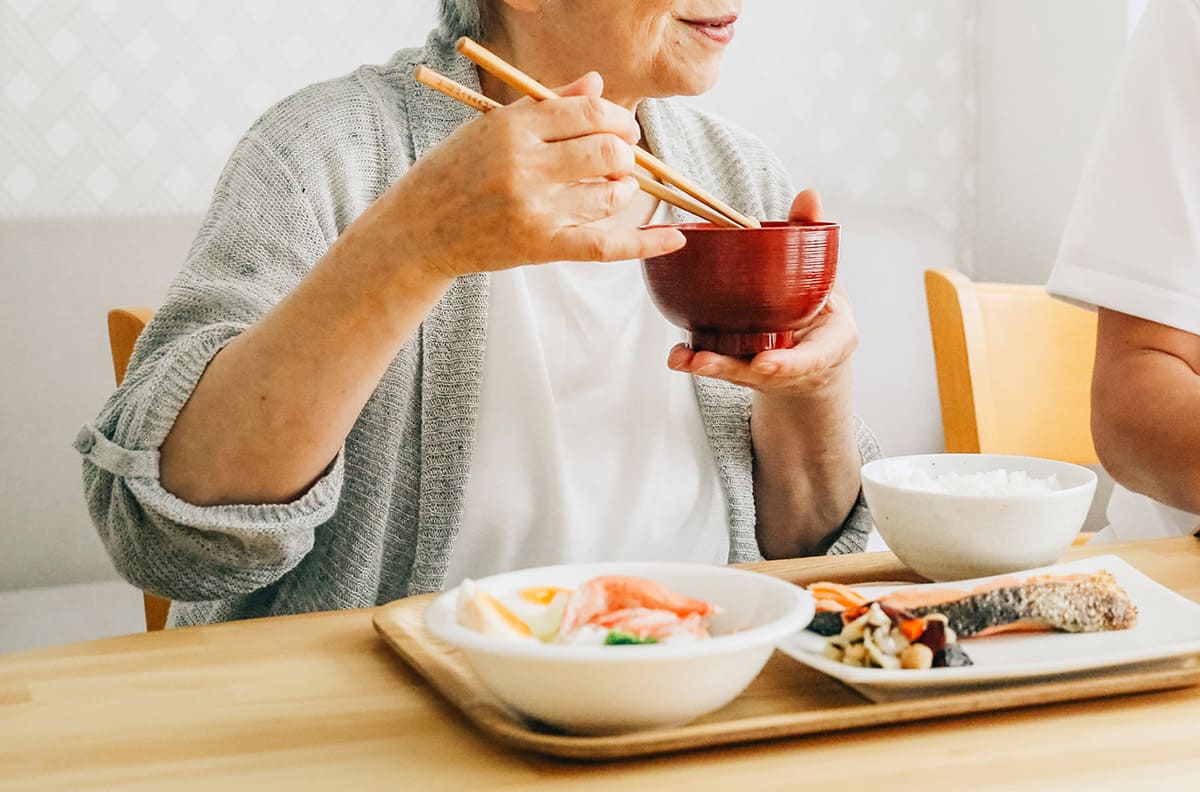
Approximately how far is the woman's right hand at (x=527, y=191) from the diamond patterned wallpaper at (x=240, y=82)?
5.54ft

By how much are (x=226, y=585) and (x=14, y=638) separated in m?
1.24

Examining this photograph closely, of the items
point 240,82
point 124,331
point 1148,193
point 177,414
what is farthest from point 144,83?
point 1148,193

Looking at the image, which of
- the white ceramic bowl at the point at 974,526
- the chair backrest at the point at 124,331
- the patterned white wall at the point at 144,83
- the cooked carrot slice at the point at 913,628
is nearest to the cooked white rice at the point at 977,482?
the white ceramic bowl at the point at 974,526

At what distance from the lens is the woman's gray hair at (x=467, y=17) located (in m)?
1.38

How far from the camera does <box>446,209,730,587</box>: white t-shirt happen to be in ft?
4.25

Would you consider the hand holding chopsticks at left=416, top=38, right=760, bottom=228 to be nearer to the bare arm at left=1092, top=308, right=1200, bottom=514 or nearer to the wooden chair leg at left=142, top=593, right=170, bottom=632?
the bare arm at left=1092, top=308, right=1200, bottom=514

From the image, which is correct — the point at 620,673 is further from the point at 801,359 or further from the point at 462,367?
the point at 462,367

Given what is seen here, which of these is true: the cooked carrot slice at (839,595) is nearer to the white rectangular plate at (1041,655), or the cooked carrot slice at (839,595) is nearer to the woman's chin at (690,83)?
the white rectangular plate at (1041,655)

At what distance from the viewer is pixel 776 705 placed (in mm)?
692

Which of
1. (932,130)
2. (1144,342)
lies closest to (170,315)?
(1144,342)

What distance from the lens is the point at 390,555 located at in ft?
4.15

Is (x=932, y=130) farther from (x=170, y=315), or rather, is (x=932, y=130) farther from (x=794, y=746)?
(x=794, y=746)

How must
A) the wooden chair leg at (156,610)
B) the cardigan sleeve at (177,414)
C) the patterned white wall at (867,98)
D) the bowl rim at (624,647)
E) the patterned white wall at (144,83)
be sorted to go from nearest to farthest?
the bowl rim at (624,647), the cardigan sleeve at (177,414), the wooden chair leg at (156,610), the patterned white wall at (144,83), the patterned white wall at (867,98)

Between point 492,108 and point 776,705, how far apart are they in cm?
43
